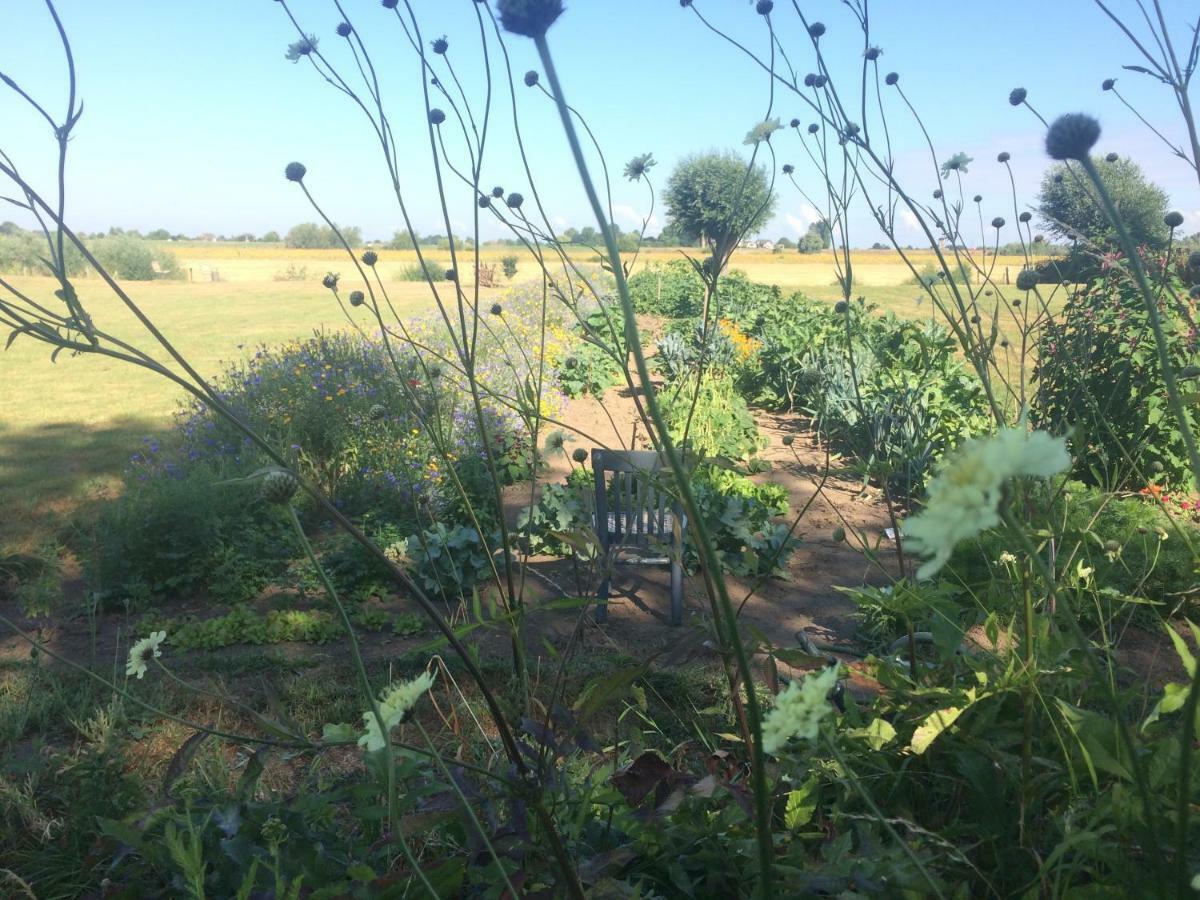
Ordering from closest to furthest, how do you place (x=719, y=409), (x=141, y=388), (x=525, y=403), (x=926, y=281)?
(x=525, y=403) → (x=926, y=281) → (x=719, y=409) → (x=141, y=388)

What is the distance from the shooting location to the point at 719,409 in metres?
7.55

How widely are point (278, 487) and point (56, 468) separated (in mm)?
7137

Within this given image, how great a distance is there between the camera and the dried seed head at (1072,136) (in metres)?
0.94

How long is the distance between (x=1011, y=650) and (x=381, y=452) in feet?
15.5

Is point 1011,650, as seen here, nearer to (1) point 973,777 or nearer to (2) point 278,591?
(1) point 973,777

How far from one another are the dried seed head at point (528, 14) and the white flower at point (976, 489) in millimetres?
487

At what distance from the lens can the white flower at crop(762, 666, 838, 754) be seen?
847mm

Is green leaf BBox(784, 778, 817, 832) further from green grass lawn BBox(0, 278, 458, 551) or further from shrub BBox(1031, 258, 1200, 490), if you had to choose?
shrub BBox(1031, 258, 1200, 490)

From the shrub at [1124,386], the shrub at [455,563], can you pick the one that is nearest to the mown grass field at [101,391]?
the shrub at [1124,386]

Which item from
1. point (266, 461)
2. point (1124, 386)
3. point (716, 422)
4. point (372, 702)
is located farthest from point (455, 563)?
point (1124, 386)

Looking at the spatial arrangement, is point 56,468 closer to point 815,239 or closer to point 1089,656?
point 815,239

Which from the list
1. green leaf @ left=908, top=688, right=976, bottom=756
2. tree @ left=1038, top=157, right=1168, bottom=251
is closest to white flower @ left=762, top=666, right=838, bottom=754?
green leaf @ left=908, top=688, right=976, bottom=756

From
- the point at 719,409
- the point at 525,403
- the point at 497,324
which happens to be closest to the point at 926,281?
the point at 525,403

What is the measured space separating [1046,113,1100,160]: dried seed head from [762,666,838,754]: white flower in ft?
1.93
